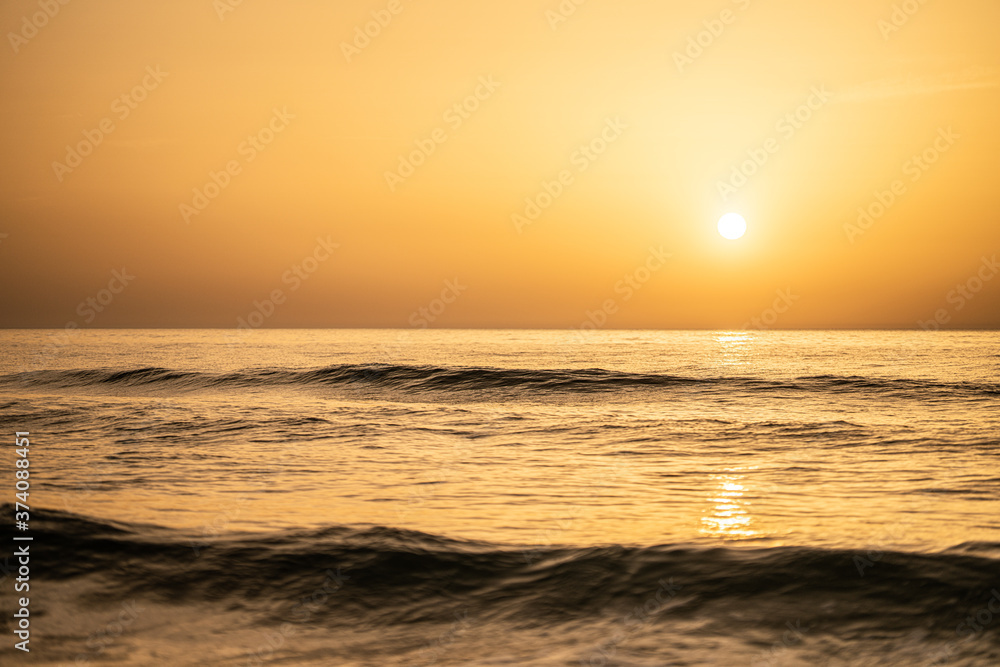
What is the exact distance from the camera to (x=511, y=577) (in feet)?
22.4

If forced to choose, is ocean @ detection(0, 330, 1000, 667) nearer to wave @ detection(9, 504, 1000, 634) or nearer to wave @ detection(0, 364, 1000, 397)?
wave @ detection(9, 504, 1000, 634)

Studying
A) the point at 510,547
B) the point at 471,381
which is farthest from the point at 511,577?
the point at 471,381

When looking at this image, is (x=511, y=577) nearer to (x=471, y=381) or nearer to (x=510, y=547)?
(x=510, y=547)

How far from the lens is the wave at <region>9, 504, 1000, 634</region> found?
6234 mm

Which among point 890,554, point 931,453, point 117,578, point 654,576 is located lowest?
point 117,578

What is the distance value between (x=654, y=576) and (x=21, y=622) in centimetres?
563

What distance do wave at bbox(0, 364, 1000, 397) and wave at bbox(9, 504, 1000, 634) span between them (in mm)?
22371

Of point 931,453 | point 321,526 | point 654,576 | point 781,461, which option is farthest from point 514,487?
point 931,453

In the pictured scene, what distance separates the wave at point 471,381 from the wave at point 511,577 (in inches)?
881

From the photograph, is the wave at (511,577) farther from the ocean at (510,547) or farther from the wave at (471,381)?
the wave at (471,381)

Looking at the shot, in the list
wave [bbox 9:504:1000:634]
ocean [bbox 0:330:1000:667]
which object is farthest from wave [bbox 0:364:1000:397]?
wave [bbox 9:504:1000:634]

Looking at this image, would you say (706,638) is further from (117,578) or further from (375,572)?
(117,578)

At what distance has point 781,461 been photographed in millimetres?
13258

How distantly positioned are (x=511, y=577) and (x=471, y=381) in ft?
85.9
